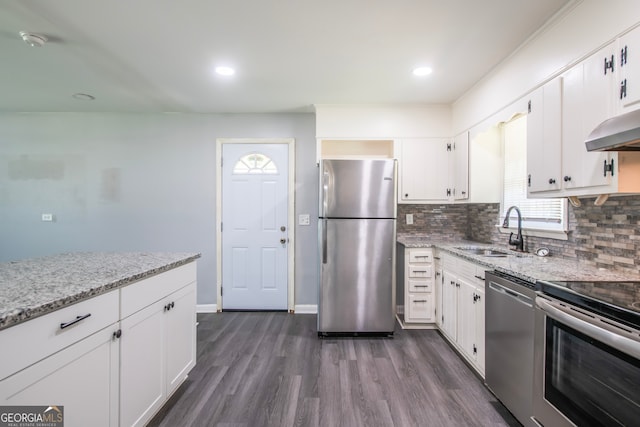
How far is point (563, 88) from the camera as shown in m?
1.64

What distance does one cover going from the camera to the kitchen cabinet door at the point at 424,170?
122 inches

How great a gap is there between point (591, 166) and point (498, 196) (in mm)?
1353

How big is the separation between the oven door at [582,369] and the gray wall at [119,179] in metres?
2.40

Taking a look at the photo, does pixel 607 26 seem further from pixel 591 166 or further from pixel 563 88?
pixel 591 166

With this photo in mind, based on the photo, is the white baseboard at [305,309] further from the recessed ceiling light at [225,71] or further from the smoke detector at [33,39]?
the smoke detector at [33,39]

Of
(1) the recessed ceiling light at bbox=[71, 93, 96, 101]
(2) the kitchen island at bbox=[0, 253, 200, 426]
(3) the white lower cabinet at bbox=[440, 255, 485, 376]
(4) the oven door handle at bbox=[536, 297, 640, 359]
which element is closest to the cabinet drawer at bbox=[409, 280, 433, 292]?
(3) the white lower cabinet at bbox=[440, 255, 485, 376]

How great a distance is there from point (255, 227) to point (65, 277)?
218 cm

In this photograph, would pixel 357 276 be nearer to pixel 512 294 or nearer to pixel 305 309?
pixel 305 309

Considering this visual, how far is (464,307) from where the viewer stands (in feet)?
7.31

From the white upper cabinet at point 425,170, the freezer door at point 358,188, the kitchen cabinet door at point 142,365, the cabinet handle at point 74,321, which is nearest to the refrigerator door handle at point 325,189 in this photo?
the freezer door at point 358,188

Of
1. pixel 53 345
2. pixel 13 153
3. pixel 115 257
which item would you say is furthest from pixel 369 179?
pixel 13 153

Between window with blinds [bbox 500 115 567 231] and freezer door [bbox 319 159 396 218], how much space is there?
109 cm

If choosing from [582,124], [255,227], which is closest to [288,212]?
[255,227]

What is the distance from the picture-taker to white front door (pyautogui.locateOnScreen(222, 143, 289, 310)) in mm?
3424
